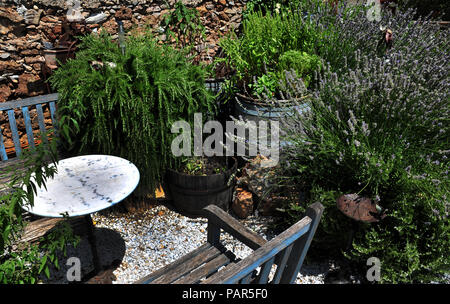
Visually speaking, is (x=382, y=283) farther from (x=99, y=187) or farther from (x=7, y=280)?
(x=7, y=280)

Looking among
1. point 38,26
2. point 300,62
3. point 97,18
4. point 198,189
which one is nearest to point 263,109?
point 300,62

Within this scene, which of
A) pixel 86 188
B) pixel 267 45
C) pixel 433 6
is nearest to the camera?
pixel 86 188

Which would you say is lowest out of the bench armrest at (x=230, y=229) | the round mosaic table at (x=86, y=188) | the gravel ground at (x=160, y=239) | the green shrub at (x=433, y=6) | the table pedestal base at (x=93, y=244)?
the gravel ground at (x=160, y=239)

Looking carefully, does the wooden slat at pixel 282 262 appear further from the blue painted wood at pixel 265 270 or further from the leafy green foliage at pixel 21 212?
the leafy green foliage at pixel 21 212

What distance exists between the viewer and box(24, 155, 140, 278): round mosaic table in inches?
81.0

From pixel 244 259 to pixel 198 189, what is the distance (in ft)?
6.18

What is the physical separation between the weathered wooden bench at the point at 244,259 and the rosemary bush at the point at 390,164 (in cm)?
84

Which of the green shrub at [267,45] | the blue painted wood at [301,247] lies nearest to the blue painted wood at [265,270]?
the blue painted wood at [301,247]

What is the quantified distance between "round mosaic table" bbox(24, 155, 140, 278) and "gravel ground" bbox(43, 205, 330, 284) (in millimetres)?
332

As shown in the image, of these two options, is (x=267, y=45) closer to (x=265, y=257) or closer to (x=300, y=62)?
(x=300, y=62)

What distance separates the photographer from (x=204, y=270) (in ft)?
6.81

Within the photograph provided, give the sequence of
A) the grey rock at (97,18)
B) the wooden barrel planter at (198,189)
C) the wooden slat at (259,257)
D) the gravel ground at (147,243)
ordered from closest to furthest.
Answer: the wooden slat at (259,257) → the gravel ground at (147,243) → the wooden barrel planter at (198,189) → the grey rock at (97,18)

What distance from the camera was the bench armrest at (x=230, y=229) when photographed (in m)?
2.01

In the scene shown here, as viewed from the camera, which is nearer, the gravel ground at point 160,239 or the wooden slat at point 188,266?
the wooden slat at point 188,266
